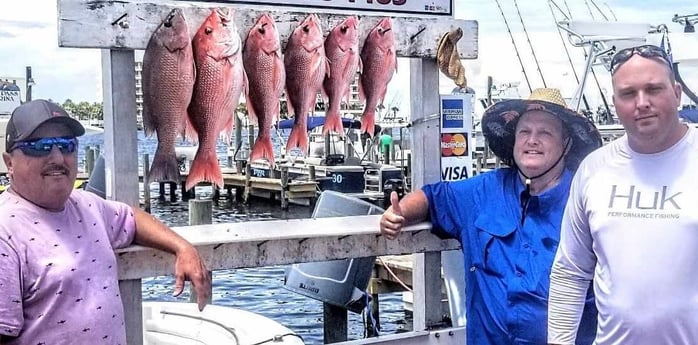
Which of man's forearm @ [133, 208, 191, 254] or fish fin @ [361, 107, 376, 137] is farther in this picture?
fish fin @ [361, 107, 376, 137]

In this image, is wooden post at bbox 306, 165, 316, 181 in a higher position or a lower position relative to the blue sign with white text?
lower

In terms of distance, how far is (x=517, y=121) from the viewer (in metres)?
3.24

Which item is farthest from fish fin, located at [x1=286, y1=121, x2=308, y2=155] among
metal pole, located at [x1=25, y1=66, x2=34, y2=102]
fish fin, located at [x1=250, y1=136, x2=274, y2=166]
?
metal pole, located at [x1=25, y1=66, x2=34, y2=102]

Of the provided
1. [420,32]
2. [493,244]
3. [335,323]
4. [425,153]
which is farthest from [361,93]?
[335,323]

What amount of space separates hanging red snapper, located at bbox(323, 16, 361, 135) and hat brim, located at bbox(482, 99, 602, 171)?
611 mm

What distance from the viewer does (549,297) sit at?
2.72 metres

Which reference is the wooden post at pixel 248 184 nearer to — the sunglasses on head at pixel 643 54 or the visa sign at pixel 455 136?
the visa sign at pixel 455 136

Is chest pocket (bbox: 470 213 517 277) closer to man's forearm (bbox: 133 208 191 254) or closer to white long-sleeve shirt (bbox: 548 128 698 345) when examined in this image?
white long-sleeve shirt (bbox: 548 128 698 345)

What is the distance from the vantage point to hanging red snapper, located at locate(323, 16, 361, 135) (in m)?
3.25

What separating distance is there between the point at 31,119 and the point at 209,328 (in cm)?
227

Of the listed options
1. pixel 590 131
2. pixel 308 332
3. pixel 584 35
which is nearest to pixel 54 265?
pixel 590 131

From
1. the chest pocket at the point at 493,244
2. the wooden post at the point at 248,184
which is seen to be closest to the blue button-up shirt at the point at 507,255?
the chest pocket at the point at 493,244

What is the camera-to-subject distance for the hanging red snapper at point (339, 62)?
325cm

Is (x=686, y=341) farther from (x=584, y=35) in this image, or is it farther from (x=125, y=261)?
(x=584, y=35)
